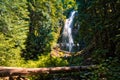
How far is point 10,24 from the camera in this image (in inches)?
843

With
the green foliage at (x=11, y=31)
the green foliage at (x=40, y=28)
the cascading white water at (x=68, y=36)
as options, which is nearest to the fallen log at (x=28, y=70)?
the green foliage at (x=11, y=31)

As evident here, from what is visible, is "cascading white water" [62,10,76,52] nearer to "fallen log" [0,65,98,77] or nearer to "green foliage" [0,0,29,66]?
"green foliage" [0,0,29,66]

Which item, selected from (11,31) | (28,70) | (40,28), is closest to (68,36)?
(40,28)

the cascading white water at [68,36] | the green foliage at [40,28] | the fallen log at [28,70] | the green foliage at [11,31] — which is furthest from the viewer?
the cascading white water at [68,36]

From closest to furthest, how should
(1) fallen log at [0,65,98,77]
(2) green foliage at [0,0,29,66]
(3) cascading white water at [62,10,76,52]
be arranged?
(1) fallen log at [0,65,98,77] → (2) green foliage at [0,0,29,66] → (3) cascading white water at [62,10,76,52]

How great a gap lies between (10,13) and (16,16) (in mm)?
1050

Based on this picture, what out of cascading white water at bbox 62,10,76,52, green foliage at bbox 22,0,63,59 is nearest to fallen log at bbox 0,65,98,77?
green foliage at bbox 22,0,63,59

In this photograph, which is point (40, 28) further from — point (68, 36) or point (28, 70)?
point (28, 70)

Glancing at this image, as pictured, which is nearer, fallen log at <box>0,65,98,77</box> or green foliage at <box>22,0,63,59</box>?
fallen log at <box>0,65,98,77</box>

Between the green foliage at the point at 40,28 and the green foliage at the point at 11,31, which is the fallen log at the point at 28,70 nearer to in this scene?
the green foliage at the point at 11,31

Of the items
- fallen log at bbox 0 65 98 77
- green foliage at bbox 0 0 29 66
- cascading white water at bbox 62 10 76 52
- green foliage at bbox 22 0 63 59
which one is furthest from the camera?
cascading white water at bbox 62 10 76 52

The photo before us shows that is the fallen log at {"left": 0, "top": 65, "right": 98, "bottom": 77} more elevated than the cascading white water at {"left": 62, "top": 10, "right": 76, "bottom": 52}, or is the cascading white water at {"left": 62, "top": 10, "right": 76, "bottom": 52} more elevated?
the fallen log at {"left": 0, "top": 65, "right": 98, "bottom": 77}

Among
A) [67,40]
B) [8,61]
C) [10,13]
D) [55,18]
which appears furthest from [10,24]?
[67,40]

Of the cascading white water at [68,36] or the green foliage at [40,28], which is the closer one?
the green foliage at [40,28]
